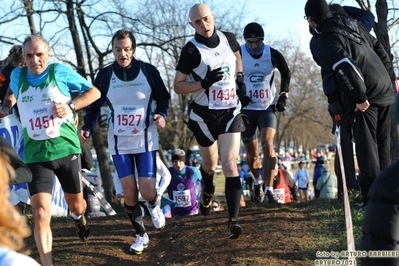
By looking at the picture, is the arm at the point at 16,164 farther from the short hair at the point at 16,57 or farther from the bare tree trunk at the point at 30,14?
the bare tree trunk at the point at 30,14

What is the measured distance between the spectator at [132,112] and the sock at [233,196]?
84 centimetres

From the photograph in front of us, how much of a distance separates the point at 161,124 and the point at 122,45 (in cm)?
93

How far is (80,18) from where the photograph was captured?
19484mm

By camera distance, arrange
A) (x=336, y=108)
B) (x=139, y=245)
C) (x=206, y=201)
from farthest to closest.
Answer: (x=206, y=201), (x=336, y=108), (x=139, y=245)

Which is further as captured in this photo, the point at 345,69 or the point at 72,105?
the point at 345,69

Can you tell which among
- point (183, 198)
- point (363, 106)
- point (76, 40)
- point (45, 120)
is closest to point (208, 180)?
point (363, 106)

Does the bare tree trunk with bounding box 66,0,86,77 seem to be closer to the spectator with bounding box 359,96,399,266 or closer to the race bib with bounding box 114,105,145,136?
the race bib with bounding box 114,105,145,136

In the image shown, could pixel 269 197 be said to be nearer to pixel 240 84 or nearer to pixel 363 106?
pixel 240 84

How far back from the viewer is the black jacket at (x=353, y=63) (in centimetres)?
660

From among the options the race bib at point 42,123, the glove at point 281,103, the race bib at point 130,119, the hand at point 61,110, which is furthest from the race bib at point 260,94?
the race bib at point 42,123

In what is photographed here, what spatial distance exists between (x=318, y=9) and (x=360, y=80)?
3.19 ft

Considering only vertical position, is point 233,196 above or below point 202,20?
below

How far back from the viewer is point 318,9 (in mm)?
7055

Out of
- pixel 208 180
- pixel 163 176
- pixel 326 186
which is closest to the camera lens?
pixel 208 180
